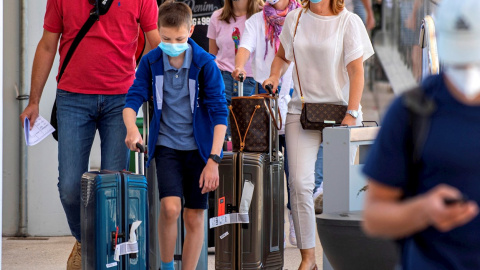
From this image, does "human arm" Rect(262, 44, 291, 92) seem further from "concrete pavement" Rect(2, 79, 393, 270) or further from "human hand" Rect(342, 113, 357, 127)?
"concrete pavement" Rect(2, 79, 393, 270)

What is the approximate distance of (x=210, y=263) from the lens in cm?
572

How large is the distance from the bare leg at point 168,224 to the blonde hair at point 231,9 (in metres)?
2.42

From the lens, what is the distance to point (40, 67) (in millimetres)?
4961

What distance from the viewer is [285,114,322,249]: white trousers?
5145 millimetres

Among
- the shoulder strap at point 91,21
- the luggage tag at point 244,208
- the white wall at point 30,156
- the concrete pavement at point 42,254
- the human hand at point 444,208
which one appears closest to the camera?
the human hand at point 444,208

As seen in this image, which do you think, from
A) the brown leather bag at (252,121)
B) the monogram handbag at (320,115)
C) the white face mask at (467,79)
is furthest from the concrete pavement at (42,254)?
the white face mask at (467,79)

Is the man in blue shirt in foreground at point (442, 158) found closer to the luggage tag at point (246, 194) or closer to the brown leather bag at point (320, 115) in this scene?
the brown leather bag at point (320, 115)

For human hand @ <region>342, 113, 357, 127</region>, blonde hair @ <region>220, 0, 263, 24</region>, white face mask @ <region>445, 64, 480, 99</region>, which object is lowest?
human hand @ <region>342, 113, 357, 127</region>

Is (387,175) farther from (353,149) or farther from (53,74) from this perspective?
(53,74)

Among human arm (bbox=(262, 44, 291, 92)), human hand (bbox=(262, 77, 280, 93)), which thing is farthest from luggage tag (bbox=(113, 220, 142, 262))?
human arm (bbox=(262, 44, 291, 92))

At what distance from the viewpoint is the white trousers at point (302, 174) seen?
5.14 metres

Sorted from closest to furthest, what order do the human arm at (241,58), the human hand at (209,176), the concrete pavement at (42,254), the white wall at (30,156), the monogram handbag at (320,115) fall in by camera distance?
the human hand at (209,176) < the monogram handbag at (320,115) < the concrete pavement at (42,254) < the human arm at (241,58) < the white wall at (30,156)

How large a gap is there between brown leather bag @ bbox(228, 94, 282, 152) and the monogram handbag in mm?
241

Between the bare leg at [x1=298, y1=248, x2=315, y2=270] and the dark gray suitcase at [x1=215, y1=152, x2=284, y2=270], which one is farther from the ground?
the dark gray suitcase at [x1=215, y1=152, x2=284, y2=270]
